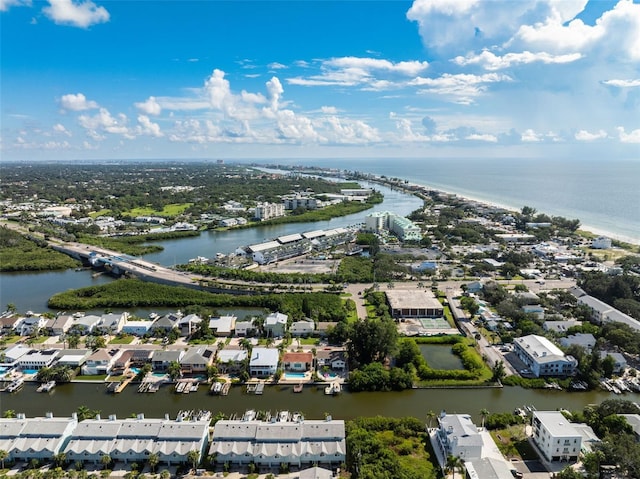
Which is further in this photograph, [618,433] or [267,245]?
[267,245]

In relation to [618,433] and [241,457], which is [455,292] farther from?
[241,457]

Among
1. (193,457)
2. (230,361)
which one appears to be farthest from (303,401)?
→ (193,457)

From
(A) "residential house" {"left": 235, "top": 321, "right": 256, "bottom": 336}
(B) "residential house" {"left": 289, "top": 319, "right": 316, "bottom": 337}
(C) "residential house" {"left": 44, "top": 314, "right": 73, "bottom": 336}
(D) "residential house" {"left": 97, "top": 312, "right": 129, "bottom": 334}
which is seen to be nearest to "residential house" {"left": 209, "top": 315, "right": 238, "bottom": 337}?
(A) "residential house" {"left": 235, "top": 321, "right": 256, "bottom": 336}

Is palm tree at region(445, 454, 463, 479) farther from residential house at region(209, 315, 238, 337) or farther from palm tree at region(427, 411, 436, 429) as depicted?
residential house at region(209, 315, 238, 337)

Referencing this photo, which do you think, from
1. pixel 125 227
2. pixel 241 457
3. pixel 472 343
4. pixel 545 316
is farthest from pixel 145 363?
pixel 125 227

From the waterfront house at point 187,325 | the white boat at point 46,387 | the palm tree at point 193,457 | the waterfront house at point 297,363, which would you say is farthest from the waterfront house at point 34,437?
the waterfront house at point 187,325

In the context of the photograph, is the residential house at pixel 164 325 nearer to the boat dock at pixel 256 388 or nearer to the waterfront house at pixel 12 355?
the waterfront house at pixel 12 355
